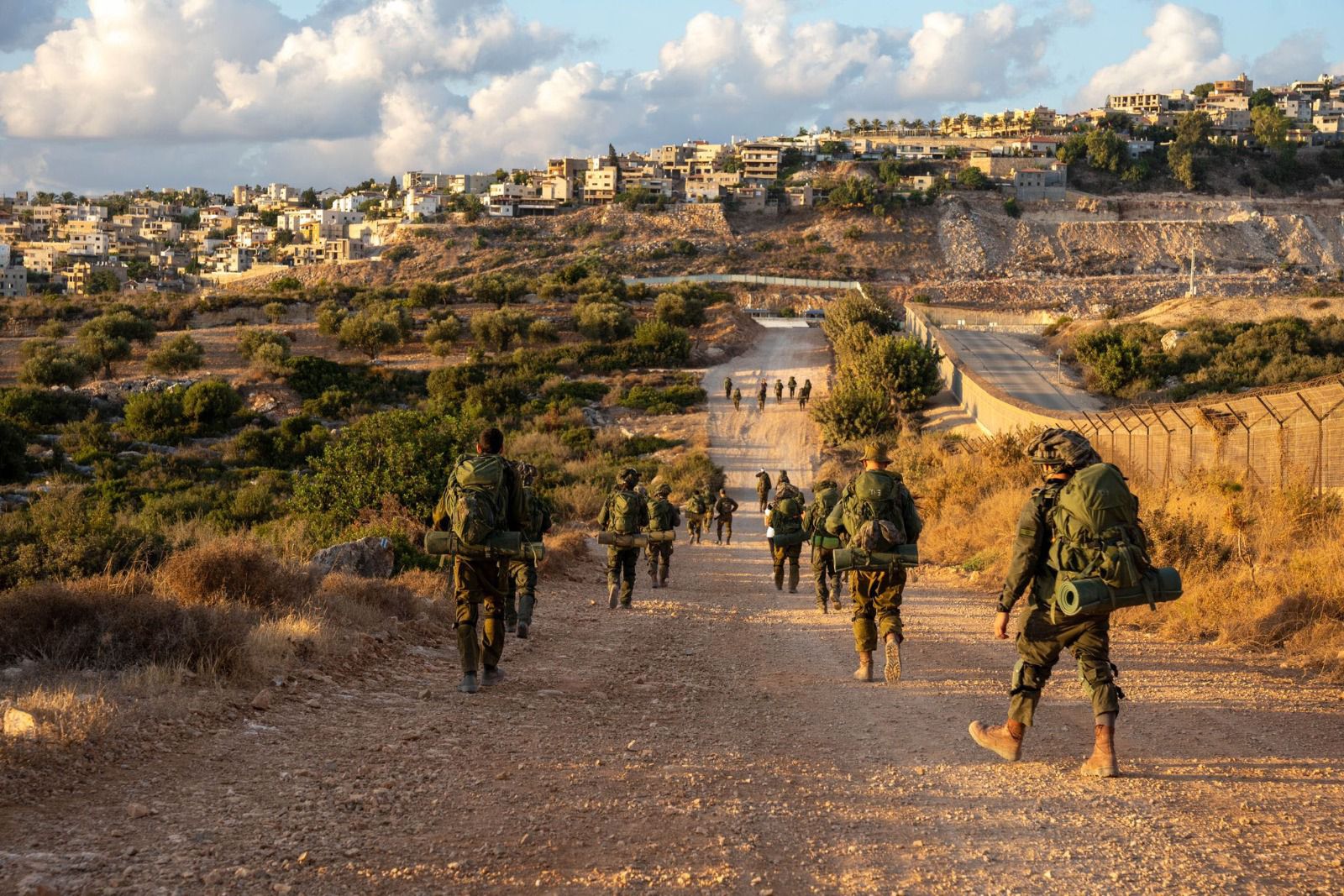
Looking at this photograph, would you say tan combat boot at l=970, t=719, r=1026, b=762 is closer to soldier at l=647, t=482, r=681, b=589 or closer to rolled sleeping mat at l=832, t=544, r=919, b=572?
rolled sleeping mat at l=832, t=544, r=919, b=572

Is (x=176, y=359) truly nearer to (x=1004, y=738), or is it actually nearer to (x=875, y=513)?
(x=875, y=513)

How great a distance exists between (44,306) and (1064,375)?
63.1 m

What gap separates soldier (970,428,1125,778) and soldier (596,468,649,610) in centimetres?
843

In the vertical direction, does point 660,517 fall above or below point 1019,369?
below

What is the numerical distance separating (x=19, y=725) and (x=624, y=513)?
30.8 feet

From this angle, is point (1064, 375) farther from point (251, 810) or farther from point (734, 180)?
point (734, 180)

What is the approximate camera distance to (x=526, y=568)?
39.3ft

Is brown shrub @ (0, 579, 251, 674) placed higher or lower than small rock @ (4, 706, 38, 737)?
higher

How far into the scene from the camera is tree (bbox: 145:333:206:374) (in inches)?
2339

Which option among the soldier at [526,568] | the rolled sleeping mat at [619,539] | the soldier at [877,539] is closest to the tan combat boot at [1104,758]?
the soldier at [877,539]

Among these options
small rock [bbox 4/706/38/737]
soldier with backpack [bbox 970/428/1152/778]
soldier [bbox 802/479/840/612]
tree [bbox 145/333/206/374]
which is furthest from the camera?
tree [bbox 145/333/206/374]

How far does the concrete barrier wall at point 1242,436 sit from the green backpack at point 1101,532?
10077 millimetres

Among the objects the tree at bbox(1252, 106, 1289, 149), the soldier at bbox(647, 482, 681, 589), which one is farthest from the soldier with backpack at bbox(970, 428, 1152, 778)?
the tree at bbox(1252, 106, 1289, 149)

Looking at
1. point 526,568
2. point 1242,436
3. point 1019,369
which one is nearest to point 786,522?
point 526,568
